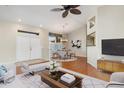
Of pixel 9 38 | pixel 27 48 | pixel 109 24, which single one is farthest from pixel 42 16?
pixel 109 24

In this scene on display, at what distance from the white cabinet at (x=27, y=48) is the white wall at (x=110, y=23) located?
3.73m

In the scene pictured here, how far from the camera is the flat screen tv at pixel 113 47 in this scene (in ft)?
12.7

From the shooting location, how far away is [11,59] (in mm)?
5684

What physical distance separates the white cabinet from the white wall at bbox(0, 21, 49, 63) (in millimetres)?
353

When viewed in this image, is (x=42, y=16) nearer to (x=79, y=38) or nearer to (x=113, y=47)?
(x=113, y=47)

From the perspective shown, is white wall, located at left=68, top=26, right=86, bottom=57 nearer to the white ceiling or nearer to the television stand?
the white ceiling

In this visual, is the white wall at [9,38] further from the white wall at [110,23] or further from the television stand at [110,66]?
the television stand at [110,66]

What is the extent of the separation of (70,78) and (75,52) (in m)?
6.02

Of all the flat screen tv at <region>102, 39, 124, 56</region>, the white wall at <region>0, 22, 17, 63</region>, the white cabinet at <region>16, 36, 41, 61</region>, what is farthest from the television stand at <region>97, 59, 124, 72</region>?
the white wall at <region>0, 22, 17, 63</region>

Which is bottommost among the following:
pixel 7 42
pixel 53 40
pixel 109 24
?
pixel 7 42

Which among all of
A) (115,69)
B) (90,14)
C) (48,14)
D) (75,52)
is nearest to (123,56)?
(115,69)

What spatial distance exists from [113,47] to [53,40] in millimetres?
3261

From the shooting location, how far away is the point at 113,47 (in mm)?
4078

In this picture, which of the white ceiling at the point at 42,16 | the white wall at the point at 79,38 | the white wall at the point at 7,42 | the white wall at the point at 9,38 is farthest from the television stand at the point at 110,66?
the white wall at the point at 7,42
